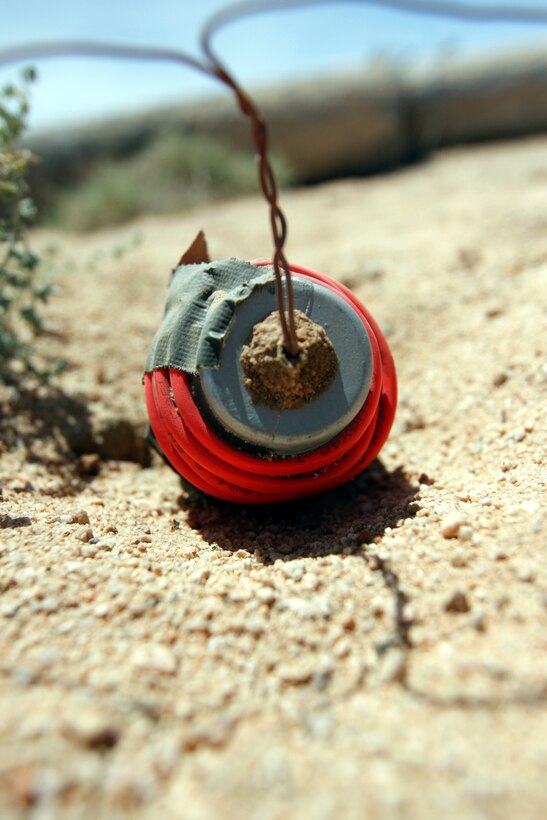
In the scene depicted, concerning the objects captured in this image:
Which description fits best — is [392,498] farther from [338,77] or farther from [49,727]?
[338,77]

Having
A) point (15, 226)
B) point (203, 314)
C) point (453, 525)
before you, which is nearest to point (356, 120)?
point (15, 226)

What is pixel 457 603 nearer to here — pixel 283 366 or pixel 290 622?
pixel 290 622

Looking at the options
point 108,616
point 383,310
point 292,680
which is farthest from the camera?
point 383,310

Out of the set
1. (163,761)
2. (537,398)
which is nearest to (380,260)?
(537,398)

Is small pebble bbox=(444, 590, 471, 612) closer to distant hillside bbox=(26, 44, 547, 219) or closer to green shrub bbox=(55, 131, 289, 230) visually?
green shrub bbox=(55, 131, 289, 230)

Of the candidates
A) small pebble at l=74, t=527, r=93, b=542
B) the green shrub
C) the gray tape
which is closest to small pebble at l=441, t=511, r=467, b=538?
the gray tape

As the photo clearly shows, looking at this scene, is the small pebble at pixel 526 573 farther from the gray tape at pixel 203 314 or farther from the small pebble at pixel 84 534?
the small pebble at pixel 84 534
